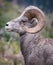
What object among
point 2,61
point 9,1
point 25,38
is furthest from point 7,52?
point 9,1

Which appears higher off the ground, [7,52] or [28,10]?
[28,10]

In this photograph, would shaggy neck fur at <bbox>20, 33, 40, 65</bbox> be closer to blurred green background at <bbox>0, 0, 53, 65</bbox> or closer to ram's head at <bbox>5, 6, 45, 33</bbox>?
ram's head at <bbox>5, 6, 45, 33</bbox>

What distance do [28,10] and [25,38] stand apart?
89 cm

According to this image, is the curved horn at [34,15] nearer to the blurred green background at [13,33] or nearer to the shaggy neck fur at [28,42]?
the shaggy neck fur at [28,42]

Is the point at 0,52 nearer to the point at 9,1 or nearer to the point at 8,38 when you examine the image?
the point at 8,38

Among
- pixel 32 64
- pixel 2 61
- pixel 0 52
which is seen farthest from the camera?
pixel 0 52

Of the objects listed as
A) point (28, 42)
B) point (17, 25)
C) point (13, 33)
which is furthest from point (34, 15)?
point (13, 33)

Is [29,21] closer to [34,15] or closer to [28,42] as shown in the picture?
[34,15]

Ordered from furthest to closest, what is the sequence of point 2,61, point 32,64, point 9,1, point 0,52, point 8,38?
point 9,1 < point 8,38 < point 0,52 < point 2,61 < point 32,64

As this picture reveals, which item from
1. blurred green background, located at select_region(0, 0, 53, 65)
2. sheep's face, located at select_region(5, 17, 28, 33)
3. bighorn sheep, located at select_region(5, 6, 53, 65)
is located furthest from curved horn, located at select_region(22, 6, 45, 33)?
blurred green background, located at select_region(0, 0, 53, 65)

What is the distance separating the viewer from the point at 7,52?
19.4 metres

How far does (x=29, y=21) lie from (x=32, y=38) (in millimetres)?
547

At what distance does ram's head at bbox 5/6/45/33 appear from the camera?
14828 millimetres

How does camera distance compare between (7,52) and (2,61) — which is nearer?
(2,61)
